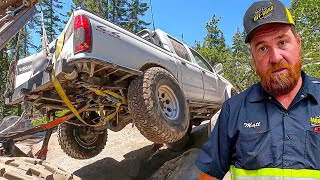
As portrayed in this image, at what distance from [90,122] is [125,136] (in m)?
3.23

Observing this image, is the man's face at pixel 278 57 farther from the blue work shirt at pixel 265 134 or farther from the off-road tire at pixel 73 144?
the off-road tire at pixel 73 144

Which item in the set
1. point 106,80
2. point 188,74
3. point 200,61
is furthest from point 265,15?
point 200,61

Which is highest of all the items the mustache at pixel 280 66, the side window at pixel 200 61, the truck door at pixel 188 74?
the side window at pixel 200 61

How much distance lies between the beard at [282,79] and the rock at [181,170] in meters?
3.58

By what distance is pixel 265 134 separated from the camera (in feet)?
5.05

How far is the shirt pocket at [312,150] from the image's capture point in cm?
142

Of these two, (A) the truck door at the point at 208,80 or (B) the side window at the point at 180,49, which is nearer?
(B) the side window at the point at 180,49

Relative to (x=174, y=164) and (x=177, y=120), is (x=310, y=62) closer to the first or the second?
(x=174, y=164)

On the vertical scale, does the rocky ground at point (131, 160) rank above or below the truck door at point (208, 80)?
below

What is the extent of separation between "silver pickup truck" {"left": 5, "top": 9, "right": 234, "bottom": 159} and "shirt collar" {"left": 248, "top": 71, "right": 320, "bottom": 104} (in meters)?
2.34

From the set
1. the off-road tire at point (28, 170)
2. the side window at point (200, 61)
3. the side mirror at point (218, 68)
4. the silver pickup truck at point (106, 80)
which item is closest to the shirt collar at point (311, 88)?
the silver pickup truck at point (106, 80)

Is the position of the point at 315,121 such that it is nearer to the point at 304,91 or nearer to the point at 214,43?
the point at 304,91

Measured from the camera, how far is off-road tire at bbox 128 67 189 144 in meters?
4.07

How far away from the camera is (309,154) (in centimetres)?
143
